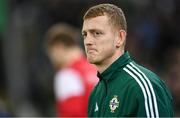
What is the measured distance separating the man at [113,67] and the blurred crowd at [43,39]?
7624 millimetres

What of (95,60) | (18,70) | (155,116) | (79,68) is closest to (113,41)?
(95,60)

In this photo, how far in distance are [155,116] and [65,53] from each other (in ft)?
11.7

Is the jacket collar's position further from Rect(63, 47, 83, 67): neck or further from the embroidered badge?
Rect(63, 47, 83, 67): neck

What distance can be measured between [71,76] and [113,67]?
282 cm

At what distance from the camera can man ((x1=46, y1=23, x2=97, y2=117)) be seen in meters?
8.72

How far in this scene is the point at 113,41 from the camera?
19.9 ft

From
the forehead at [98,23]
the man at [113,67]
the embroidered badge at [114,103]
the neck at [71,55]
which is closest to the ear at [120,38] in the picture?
the man at [113,67]

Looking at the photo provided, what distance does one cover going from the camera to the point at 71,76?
29.1 ft

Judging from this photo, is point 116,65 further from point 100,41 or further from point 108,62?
point 100,41

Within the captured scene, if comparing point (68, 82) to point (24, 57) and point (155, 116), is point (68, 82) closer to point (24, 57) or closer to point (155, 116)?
point (155, 116)

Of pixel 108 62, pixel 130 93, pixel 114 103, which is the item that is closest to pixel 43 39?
pixel 108 62

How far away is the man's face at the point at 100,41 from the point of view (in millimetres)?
6062

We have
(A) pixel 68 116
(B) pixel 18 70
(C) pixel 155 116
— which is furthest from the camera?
(B) pixel 18 70

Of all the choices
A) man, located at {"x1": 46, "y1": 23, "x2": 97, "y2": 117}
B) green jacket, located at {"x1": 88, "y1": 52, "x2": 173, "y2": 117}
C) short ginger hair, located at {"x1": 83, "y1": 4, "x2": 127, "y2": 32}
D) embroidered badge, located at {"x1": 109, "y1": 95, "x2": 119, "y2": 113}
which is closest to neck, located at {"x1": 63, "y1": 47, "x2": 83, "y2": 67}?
man, located at {"x1": 46, "y1": 23, "x2": 97, "y2": 117}
